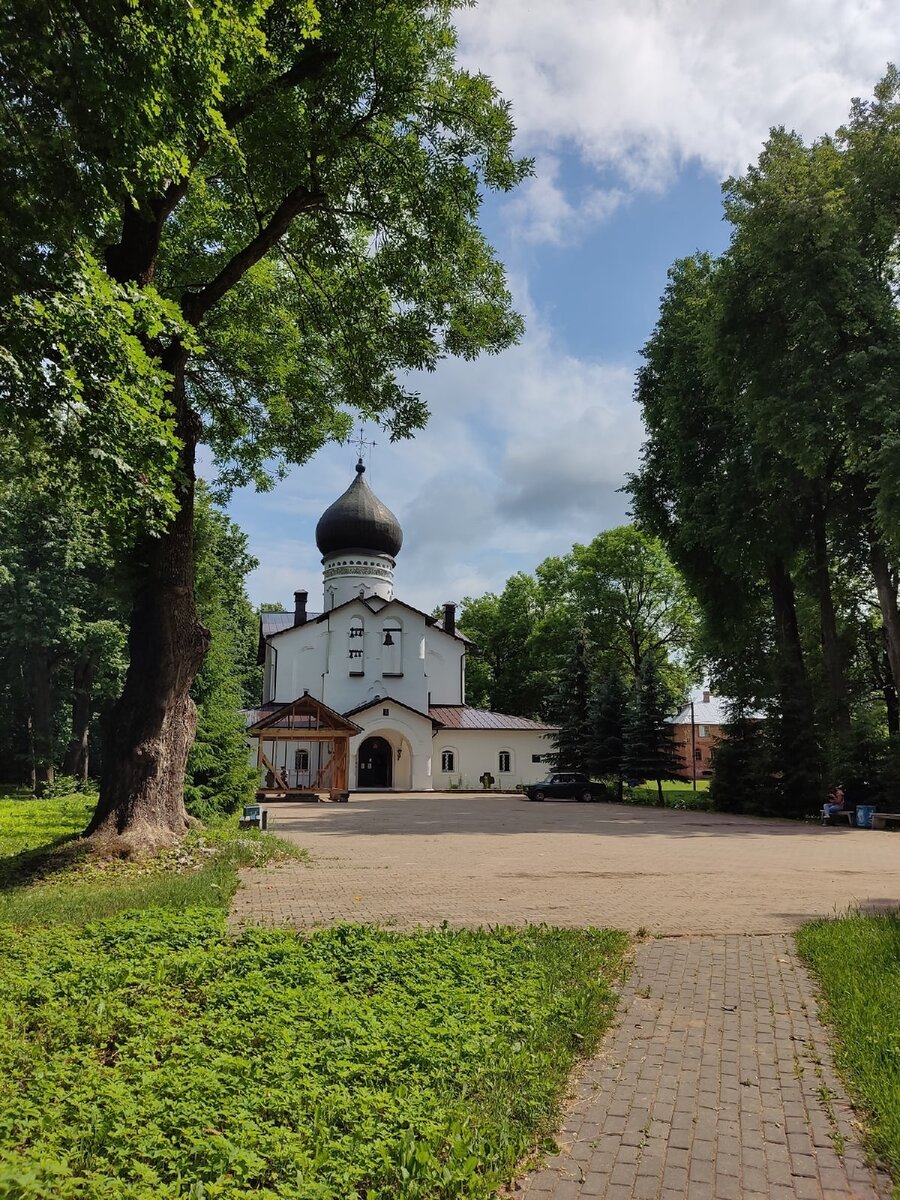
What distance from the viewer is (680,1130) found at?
3.69m

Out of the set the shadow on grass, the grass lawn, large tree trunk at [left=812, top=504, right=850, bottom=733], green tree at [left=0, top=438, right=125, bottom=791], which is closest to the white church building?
green tree at [left=0, top=438, right=125, bottom=791]

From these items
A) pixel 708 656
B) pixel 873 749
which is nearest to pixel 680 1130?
pixel 873 749

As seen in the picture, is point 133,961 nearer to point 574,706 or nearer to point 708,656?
point 708,656

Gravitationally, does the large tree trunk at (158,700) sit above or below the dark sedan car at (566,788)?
above

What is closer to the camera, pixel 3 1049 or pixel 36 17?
pixel 3 1049

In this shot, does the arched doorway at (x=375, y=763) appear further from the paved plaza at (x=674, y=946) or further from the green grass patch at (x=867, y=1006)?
the green grass patch at (x=867, y=1006)

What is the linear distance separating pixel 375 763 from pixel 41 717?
613 inches

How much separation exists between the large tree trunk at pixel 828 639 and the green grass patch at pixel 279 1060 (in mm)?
21558

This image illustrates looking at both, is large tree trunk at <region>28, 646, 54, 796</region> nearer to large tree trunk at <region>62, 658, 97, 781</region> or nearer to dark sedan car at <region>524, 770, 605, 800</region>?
large tree trunk at <region>62, 658, 97, 781</region>

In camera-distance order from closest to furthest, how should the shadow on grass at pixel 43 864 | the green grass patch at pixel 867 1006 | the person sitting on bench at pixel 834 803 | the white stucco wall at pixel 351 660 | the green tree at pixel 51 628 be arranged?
the green grass patch at pixel 867 1006
the shadow on grass at pixel 43 864
the person sitting on bench at pixel 834 803
the green tree at pixel 51 628
the white stucco wall at pixel 351 660

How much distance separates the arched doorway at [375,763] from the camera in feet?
133

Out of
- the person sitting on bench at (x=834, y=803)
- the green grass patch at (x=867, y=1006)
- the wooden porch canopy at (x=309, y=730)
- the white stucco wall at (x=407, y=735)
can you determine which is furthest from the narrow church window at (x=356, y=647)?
the green grass patch at (x=867, y=1006)

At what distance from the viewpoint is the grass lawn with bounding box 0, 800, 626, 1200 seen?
10.2 feet

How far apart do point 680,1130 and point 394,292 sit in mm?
13428
